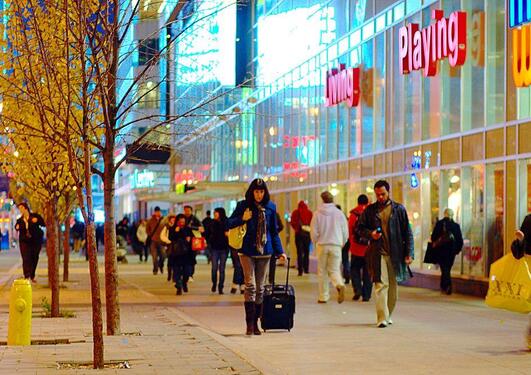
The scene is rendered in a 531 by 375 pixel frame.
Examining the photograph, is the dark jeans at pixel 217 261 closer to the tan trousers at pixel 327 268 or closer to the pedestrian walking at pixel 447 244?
the tan trousers at pixel 327 268

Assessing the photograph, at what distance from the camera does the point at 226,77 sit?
5244cm

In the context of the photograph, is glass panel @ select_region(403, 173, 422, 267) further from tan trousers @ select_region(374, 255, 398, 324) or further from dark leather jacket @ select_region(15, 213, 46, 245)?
tan trousers @ select_region(374, 255, 398, 324)

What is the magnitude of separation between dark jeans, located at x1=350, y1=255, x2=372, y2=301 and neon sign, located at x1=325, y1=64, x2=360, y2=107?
10.2 m

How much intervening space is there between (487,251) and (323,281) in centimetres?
368

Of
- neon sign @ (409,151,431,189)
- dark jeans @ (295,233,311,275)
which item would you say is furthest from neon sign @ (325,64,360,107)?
neon sign @ (409,151,431,189)

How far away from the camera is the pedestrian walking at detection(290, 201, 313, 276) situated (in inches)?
1177

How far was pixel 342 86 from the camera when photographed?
1238 inches

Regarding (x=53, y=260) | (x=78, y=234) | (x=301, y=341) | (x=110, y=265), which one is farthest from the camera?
(x=78, y=234)

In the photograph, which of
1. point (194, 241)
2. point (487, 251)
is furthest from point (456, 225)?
point (194, 241)

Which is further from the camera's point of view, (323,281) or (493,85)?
(493,85)

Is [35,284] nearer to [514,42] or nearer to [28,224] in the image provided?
[28,224]

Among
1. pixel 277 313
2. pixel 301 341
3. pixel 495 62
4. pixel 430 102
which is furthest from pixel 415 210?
pixel 301 341

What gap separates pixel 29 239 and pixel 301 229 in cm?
734

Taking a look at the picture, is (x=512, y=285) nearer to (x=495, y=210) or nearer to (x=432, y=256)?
(x=495, y=210)
